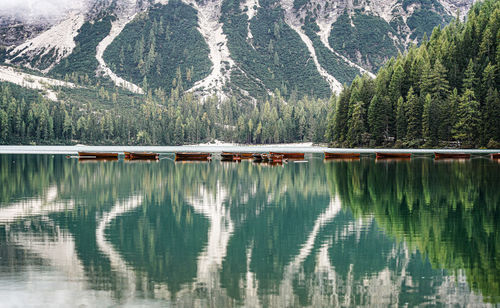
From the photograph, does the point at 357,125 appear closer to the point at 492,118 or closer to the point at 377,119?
the point at 377,119

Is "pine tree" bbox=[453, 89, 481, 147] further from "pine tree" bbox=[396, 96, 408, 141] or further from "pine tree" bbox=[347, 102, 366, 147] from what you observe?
"pine tree" bbox=[347, 102, 366, 147]

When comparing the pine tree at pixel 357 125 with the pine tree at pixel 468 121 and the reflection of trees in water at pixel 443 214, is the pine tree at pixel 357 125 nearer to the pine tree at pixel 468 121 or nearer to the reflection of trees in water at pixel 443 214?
the pine tree at pixel 468 121

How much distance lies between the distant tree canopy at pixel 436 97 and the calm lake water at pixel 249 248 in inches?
3511

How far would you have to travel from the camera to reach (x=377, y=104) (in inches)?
5566

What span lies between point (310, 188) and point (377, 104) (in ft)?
331

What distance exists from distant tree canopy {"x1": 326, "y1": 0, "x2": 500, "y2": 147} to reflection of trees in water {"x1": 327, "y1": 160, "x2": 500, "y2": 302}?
73.0m

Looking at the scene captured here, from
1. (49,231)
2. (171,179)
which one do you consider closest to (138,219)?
(49,231)

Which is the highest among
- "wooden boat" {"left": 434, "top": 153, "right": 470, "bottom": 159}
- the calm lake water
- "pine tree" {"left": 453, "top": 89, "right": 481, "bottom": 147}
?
"pine tree" {"left": 453, "top": 89, "right": 481, "bottom": 147}

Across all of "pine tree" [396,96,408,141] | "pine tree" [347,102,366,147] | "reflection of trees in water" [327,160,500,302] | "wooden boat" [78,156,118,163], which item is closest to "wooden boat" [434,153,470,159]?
"pine tree" [396,96,408,141]

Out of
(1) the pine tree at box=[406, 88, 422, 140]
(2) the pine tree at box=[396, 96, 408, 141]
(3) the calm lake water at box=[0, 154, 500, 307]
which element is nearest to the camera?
(3) the calm lake water at box=[0, 154, 500, 307]

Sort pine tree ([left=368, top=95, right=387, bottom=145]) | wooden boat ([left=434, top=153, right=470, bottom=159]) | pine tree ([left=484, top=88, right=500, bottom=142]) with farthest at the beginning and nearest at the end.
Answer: pine tree ([left=368, top=95, right=387, bottom=145]), pine tree ([left=484, top=88, right=500, bottom=142]), wooden boat ([left=434, top=153, right=470, bottom=159])

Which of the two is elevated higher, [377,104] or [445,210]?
[377,104]

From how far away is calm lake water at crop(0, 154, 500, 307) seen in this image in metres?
15.7

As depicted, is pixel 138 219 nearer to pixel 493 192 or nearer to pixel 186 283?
pixel 186 283
